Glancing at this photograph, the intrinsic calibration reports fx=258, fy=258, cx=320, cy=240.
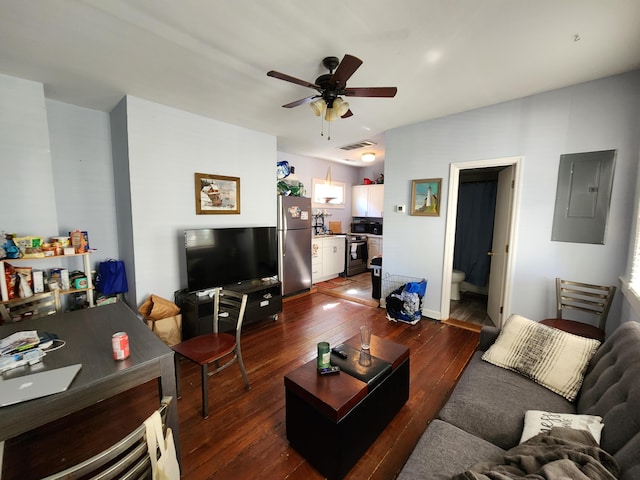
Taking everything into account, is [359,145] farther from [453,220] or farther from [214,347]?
[214,347]

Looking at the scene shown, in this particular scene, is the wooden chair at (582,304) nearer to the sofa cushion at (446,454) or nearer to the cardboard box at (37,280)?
the sofa cushion at (446,454)

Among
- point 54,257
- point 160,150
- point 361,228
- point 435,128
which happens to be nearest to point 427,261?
point 435,128

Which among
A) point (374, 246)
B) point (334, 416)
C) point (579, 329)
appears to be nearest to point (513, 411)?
point (334, 416)

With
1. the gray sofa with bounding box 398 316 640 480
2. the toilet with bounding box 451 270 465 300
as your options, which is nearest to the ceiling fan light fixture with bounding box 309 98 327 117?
the gray sofa with bounding box 398 316 640 480

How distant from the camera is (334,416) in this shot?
1351 mm

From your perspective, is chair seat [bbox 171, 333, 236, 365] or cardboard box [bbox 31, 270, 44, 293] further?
cardboard box [bbox 31, 270, 44, 293]

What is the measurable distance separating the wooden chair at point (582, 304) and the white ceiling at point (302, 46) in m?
1.94

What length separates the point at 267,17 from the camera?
64.1 inches

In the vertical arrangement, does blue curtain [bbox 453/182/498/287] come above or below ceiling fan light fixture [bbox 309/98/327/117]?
below

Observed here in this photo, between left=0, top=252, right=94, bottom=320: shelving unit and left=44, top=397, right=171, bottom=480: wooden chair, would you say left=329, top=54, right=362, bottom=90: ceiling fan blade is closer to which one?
left=44, top=397, right=171, bottom=480: wooden chair

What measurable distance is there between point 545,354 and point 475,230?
10.2 ft

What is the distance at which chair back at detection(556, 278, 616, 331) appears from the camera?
2301mm

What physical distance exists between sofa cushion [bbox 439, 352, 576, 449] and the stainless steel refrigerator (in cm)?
308

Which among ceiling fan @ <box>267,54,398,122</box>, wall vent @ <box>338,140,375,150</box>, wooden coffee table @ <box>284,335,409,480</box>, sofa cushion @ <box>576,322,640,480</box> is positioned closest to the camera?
sofa cushion @ <box>576,322,640,480</box>
